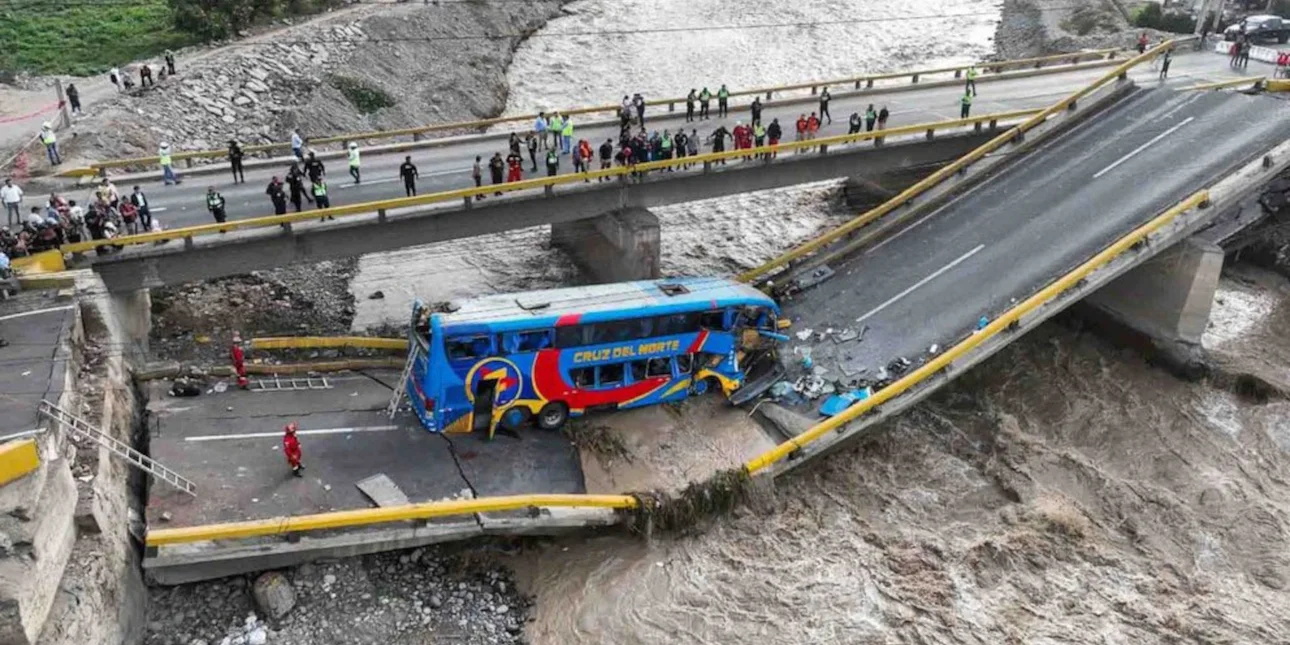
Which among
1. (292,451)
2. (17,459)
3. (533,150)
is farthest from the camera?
(533,150)

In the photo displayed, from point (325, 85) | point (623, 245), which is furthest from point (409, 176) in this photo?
point (325, 85)

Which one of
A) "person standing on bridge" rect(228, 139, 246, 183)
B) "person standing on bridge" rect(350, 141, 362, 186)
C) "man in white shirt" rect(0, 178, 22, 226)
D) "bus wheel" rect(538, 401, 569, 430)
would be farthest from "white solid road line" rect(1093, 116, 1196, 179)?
"man in white shirt" rect(0, 178, 22, 226)

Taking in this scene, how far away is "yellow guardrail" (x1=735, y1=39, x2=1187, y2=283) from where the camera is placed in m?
28.6

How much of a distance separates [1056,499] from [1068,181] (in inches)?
456

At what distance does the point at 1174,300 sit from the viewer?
27547mm

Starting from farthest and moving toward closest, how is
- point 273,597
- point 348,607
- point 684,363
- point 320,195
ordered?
point 320,195, point 684,363, point 348,607, point 273,597

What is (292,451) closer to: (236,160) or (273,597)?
(273,597)

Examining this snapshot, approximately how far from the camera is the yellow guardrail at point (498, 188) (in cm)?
2333

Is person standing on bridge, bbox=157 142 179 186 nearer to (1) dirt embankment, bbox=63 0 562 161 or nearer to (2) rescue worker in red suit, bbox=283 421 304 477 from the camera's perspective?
(1) dirt embankment, bbox=63 0 562 161

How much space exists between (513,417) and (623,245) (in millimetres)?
10102

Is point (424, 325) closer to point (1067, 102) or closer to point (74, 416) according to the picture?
point (74, 416)

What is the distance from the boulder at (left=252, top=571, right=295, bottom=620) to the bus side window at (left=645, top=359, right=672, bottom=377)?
9106mm

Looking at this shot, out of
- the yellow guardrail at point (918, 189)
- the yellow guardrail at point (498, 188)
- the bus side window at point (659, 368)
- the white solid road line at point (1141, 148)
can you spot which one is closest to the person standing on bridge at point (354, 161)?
the yellow guardrail at point (498, 188)

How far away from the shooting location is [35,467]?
1445 cm
